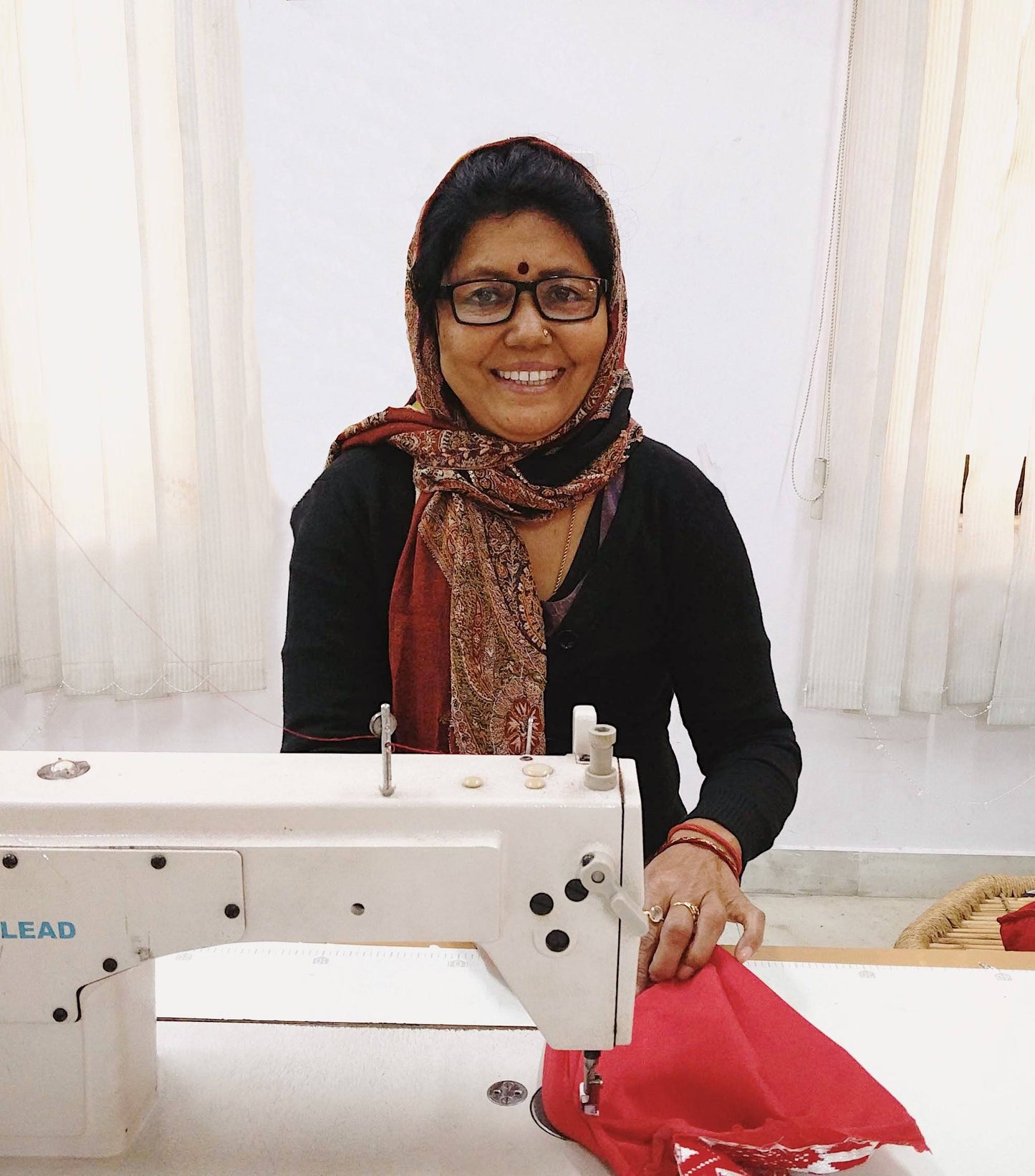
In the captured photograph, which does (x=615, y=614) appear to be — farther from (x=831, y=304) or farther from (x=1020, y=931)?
(x=831, y=304)

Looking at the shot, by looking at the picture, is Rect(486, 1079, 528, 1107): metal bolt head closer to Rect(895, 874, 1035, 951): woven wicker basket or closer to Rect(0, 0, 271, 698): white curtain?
Rect(895, 874, 1035, 951): woven wicker basket

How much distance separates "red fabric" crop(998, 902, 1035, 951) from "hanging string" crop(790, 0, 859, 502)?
1.22 m

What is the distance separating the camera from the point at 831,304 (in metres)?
2.26

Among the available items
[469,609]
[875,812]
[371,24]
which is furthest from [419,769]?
[875,812]

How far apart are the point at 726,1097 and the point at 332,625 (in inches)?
28.9

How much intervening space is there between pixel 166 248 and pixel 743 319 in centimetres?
138

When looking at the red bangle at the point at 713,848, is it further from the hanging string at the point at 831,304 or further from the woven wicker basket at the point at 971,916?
the hanging string at the point at 831,304

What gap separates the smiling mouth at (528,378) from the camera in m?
1.25

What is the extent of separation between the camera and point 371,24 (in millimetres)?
2127

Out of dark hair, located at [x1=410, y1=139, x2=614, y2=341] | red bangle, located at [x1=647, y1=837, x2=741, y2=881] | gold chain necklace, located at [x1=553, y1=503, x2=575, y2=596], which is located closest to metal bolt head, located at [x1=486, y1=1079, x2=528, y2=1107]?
red bangle, located at [x1=647, y1=837, x2=741, y2=881]

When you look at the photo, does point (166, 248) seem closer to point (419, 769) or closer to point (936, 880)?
point (419, 769)

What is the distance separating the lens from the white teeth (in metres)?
1.25

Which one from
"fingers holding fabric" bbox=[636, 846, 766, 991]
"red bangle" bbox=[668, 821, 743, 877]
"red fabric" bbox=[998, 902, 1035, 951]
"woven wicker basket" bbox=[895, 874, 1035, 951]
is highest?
"red bangle" bbox=[668, 821, 743, 877]

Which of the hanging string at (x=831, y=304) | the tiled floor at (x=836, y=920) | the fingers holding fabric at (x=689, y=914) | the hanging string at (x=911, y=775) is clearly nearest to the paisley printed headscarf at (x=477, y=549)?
the fingers holding fabric at (x=689, y=914)
